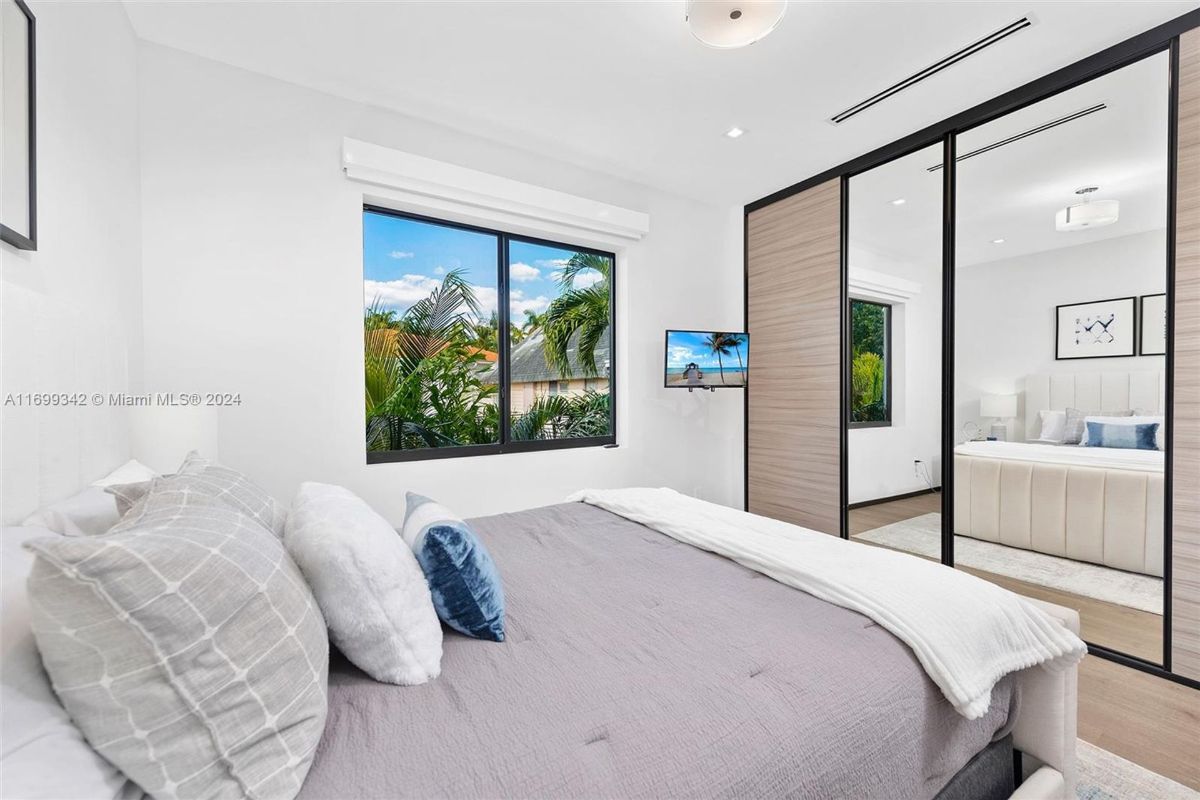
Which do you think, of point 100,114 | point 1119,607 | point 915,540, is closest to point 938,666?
point 1119,607

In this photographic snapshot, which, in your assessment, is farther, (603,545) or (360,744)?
(603,545)

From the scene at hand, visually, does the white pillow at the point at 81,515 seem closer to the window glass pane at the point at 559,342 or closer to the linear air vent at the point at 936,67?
the window glass pane at the point at 559,342

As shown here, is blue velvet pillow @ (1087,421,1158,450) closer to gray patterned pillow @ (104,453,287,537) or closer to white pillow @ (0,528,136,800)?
gray patterned pillow @ (104,453,287,537)

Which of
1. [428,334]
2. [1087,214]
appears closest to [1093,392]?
[1087,214]

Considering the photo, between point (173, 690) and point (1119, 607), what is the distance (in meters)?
3.42

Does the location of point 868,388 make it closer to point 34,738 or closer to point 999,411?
point 999,411

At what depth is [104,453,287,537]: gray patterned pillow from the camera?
1.06 meters

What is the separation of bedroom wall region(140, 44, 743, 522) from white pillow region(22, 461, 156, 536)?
1.21m

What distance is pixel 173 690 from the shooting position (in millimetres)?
664

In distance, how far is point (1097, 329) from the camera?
2.38 meters

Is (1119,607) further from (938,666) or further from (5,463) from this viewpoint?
(5,463)

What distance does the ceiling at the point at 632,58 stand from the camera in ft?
7.05

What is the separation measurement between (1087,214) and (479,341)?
3.29 meters

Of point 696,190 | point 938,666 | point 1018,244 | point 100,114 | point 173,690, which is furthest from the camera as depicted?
point 696,190
